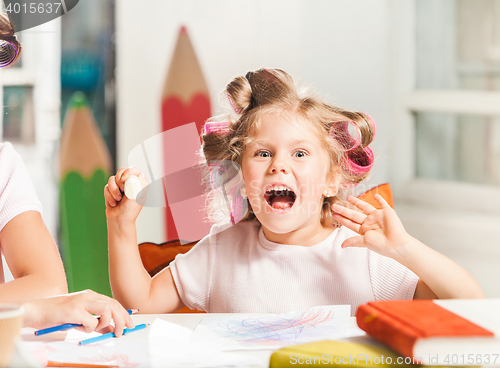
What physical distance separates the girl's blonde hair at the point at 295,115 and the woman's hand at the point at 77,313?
15.5 inches

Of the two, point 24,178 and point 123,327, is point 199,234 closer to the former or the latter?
point 24,178

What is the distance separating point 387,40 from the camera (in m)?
1.40

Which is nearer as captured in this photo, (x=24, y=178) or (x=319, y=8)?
(x=24, y=178)

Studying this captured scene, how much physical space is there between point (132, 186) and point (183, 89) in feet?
2.32

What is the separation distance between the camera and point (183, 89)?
143 cm

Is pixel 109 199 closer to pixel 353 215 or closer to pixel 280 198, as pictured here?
pixel 280 198

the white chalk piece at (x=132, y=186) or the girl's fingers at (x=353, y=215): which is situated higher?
the white chalk piece at (x=132, y=186)

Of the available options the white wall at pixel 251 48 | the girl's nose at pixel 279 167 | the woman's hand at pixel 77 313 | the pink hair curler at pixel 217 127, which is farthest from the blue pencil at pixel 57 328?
the white wall at pixel 251 48

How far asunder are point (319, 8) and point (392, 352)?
1163 millimetres

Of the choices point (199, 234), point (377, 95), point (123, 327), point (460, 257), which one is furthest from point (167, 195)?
point (460, 257)

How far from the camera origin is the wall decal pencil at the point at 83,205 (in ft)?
4.60

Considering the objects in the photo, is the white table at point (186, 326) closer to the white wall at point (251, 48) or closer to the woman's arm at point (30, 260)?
the woman's arm at point (30, 260)

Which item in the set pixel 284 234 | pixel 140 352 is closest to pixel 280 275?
pixel 284 234

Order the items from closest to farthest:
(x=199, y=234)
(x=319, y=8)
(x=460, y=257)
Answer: (x=199, y=234) → (x=460, y=257) → (x=319, y=8)
